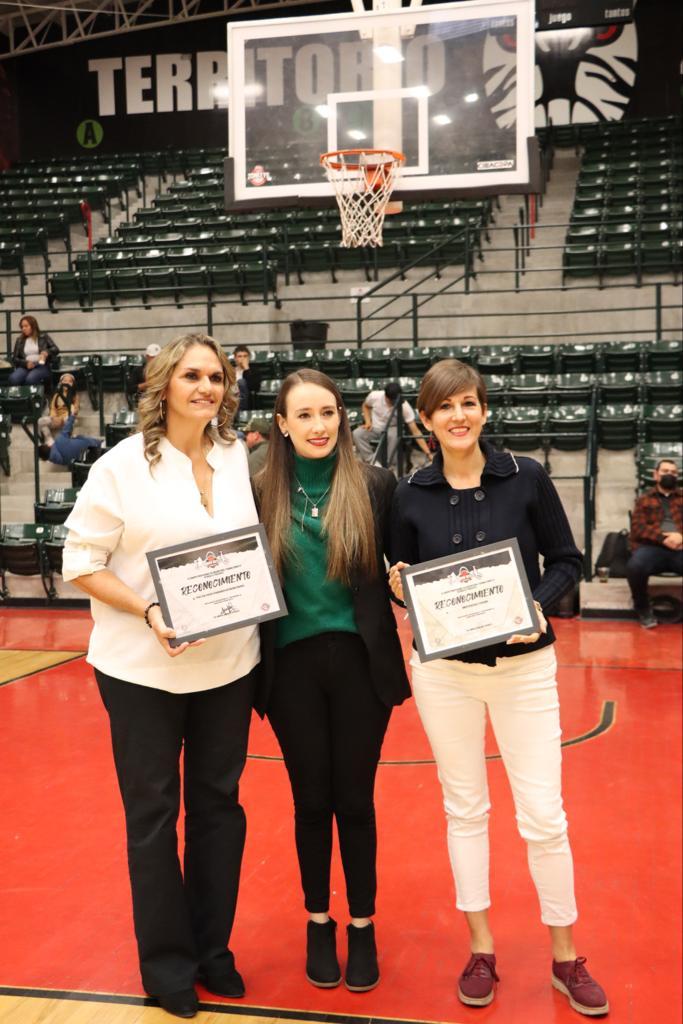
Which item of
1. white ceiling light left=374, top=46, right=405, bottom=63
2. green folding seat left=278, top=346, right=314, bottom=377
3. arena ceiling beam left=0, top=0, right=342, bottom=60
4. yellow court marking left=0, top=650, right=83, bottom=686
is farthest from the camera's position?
arena ceiling beam left=0, top=0, right=342, bottom=60

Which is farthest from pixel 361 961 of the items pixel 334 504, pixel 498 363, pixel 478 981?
pixel 498 363

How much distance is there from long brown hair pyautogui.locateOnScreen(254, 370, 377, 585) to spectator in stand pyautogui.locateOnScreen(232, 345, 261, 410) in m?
7.87

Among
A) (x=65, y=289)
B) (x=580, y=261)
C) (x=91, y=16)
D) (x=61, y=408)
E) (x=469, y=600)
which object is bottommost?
(x=469, y=600)

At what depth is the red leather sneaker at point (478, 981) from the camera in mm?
2703

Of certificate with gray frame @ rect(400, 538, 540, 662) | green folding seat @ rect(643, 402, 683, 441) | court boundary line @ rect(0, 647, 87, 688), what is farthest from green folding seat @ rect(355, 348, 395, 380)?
certificate with gray frame @ rect(400, 538, 540, 662)

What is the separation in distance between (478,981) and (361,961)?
12.5 inches

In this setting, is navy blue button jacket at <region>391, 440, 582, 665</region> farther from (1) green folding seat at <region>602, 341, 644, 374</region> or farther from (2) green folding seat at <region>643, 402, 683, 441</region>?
(1) green folding seat at <region>602, 341, 644, 374</region>

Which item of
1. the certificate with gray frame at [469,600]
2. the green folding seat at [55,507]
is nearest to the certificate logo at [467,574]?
the certificate with gray frame at [469,600]

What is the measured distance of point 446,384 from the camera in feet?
8.52

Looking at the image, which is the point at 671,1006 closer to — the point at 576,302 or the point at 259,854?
the point at 259,854

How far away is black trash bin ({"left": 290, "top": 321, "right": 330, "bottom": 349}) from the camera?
12.5 metres

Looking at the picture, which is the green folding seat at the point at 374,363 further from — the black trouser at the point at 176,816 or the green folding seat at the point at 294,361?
the black trouser at the point at 176,816

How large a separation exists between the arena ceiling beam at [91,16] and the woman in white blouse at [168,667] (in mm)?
16658

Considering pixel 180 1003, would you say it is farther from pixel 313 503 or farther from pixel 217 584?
pixel 313 503
